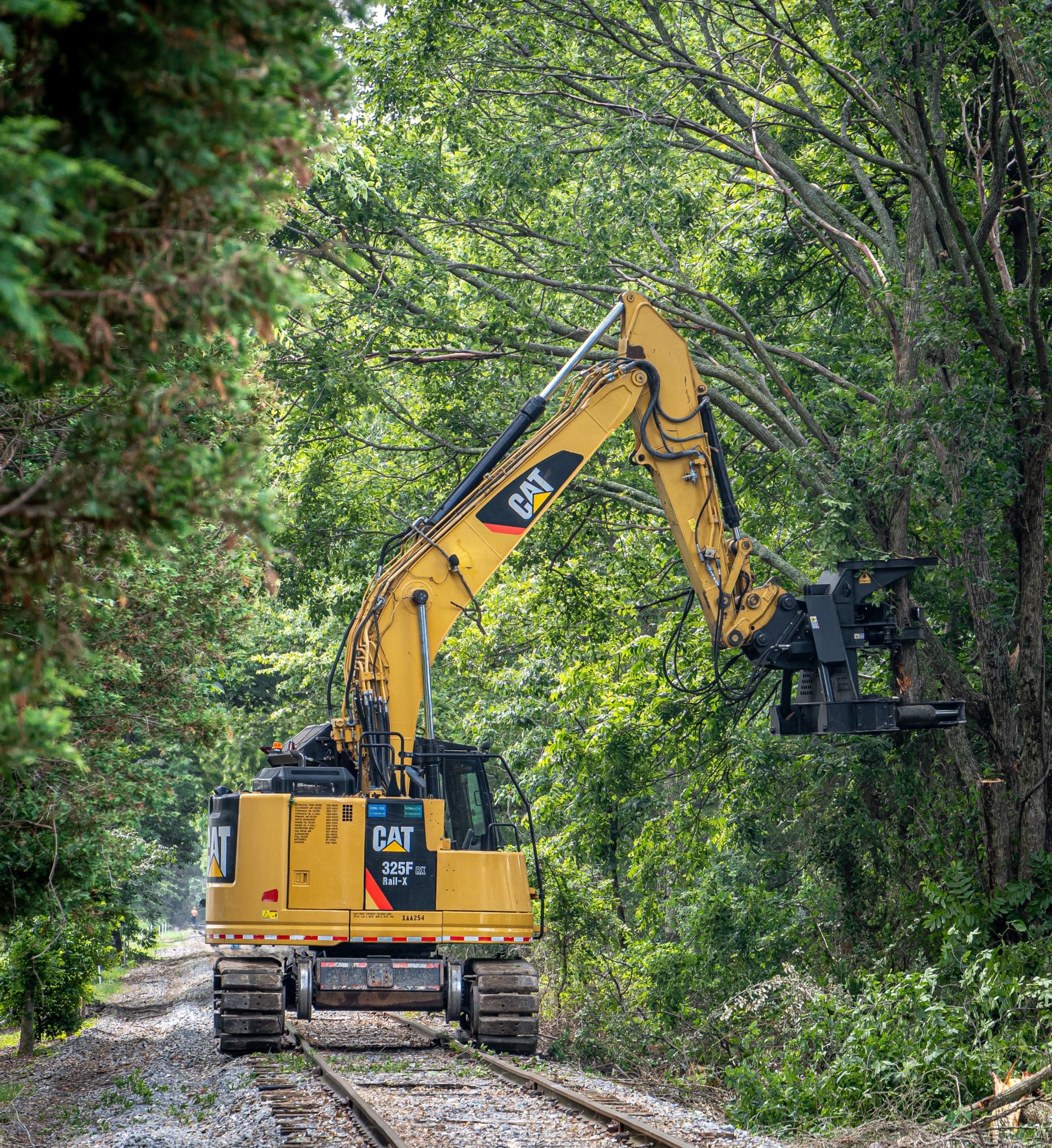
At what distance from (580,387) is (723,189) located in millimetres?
7842

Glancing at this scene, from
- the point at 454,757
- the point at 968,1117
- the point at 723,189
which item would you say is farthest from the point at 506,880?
the point at 723,189

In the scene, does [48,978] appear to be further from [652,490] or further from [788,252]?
[788,252]

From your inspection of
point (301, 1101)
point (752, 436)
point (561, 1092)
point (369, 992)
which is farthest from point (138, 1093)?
point (752, 436)

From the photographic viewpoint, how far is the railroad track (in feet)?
27.2

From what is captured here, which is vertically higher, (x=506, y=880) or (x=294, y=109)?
(x=294, y=109)

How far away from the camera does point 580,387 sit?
12.1 metres

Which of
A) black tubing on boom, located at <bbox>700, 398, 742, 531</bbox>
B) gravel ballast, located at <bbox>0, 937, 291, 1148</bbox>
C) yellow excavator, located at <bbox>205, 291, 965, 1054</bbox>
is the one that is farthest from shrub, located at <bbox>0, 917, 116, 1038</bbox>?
black tubing on boom, located at <bbox>700, 398, 742, 531</bbox>

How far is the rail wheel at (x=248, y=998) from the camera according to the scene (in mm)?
11445

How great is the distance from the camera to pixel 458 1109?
30.6ft

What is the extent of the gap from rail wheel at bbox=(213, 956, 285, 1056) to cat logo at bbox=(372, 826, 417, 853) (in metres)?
1.54

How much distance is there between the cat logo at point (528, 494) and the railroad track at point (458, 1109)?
510cm

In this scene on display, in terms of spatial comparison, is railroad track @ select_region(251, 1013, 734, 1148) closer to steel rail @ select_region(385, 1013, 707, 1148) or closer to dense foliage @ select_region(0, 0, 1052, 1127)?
steel rail @ select_region(385, 1013, 707, 1148)

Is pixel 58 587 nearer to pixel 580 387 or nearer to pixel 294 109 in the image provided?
pixel 294 109

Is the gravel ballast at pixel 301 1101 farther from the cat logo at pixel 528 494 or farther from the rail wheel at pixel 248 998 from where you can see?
the cat logo at pixel 528 494
